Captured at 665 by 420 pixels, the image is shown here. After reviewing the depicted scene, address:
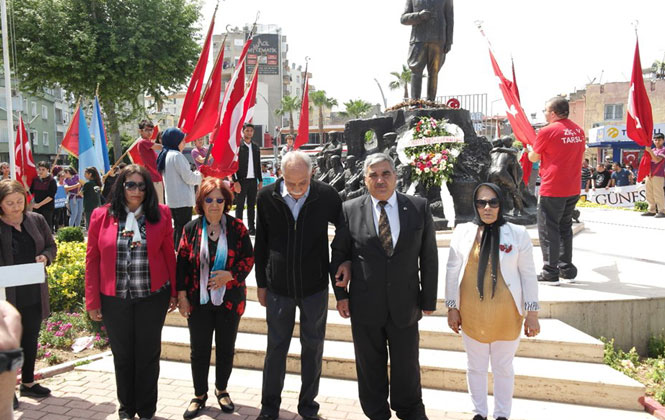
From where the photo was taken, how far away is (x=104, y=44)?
Result: 66.8 ft

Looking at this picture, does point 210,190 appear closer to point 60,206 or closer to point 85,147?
point 85,147

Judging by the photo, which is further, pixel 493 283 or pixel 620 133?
pixel 620 133

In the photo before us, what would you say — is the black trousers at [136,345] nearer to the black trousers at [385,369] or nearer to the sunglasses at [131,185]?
the sunglasses at [131,185]

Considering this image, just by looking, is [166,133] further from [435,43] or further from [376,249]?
[435,43]

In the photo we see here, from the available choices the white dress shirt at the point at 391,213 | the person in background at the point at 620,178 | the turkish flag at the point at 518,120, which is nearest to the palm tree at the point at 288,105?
the person in background at the point at 620,178

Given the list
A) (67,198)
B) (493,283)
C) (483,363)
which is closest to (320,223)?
(493,283)

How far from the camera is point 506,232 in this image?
336 cm

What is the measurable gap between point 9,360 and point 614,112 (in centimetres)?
4999

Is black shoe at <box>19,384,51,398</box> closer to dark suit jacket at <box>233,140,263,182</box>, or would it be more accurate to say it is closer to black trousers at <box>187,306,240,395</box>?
black trousers at <box>187,306,240,395</box>

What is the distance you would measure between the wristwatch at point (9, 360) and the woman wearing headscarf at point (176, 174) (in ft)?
13.3

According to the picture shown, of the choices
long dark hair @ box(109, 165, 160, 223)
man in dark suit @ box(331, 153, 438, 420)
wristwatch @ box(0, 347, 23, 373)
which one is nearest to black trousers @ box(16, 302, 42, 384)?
long dark hair @ box(109, 165, 160, 223)

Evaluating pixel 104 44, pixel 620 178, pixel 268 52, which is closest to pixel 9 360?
pixel 620 178

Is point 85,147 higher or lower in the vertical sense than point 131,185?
higher

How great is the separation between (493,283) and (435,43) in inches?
322
